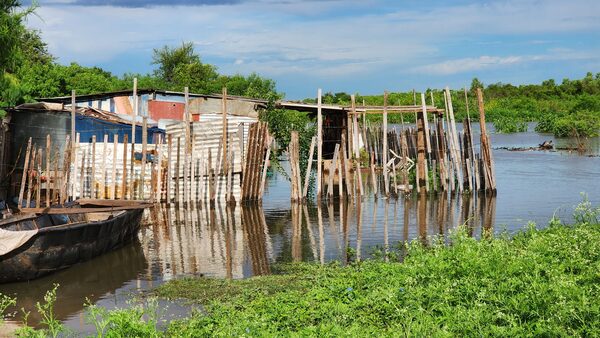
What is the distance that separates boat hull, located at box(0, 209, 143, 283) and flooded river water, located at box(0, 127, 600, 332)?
16cm

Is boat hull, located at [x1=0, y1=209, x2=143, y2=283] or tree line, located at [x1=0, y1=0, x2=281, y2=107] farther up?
tree line, located at [x1=0, y1=0, x2=281, y2=107]

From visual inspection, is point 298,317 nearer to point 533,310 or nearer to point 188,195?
point 533,310

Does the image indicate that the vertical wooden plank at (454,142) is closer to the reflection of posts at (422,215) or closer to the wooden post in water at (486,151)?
the wooden post in water at (486,151)

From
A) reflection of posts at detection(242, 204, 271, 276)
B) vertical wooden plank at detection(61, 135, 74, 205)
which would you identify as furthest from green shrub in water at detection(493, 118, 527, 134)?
vertical wooden plank at detection(61, 135, 74, 205)

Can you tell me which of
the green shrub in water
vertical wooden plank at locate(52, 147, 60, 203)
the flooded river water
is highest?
the green shrub in water

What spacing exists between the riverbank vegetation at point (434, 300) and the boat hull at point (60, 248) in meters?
→ 2.75

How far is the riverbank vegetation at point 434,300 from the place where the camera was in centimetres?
721

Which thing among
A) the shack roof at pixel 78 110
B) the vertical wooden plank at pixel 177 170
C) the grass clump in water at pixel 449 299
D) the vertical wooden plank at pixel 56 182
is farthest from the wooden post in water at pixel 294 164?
the grass clump in water at pixel 449 299

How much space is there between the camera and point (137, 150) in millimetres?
21641

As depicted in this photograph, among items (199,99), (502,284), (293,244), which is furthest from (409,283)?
(199,99)

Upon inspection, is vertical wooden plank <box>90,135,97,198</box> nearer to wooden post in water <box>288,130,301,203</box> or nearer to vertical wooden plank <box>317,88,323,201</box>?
wooden post in water <box>288,130,301,203</box>

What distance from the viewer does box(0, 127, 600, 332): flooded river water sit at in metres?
12.3

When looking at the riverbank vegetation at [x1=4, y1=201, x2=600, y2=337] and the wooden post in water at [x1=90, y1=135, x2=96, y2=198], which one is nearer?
the riverbank vegetation at [x1=4, y1=201, x2=600, y2=337]

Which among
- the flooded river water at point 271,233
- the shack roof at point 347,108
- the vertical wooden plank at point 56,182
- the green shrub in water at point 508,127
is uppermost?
the green shrub in water at point 508,127
